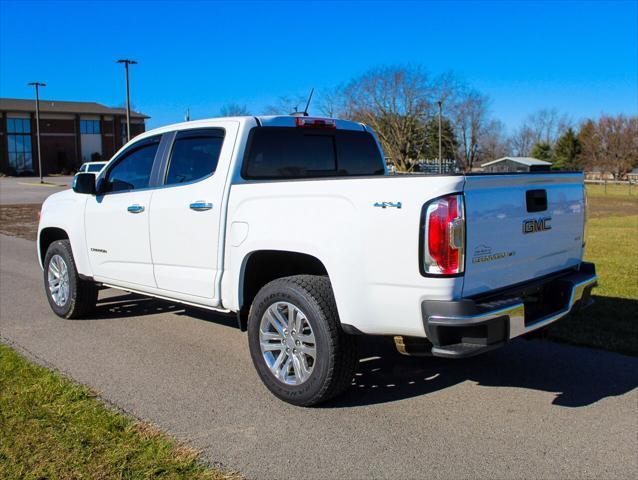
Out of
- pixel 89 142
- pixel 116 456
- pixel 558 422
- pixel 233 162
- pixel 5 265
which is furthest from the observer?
pixel 89 142

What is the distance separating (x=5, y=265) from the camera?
10852 millimetres

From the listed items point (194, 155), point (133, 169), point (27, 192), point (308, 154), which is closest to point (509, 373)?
point (308, 154)

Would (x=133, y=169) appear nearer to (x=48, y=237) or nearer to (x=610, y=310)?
(x=48, y=237)

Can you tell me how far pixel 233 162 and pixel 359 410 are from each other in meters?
2.10

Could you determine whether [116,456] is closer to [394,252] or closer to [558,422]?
[394,252]

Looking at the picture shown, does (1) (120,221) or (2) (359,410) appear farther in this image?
(1) (120,221)

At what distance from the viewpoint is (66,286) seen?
6676mm

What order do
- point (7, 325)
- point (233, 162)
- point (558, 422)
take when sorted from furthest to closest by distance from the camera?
1. point (7, 325)
2. point (233, 162)
3. point (558, 422)

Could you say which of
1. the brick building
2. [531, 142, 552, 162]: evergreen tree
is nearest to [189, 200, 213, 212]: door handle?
the brick building

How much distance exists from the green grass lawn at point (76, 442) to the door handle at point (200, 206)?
1.58 meters

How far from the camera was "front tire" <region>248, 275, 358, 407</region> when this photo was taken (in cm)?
402

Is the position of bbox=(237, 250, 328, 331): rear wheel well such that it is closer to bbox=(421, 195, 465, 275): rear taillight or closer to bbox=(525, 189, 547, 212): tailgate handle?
bbox=(421, 195, 465, 275): rear taillight

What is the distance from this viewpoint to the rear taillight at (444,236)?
3.45m

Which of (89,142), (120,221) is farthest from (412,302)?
(89,142)
